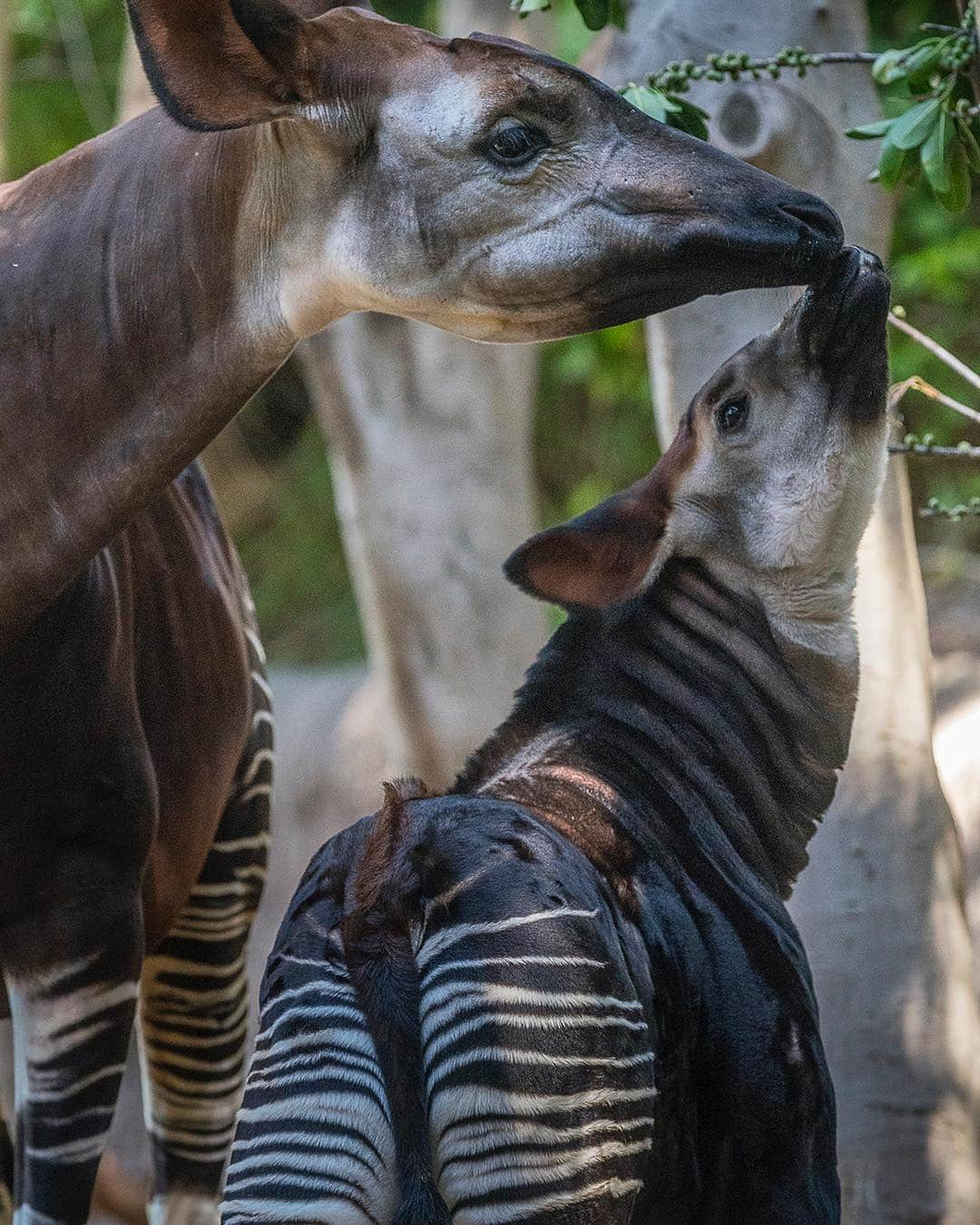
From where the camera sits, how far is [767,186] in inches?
83.5

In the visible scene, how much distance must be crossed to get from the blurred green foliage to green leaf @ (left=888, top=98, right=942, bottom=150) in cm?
346

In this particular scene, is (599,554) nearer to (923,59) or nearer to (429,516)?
(923,59)

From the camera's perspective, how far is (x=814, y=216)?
2143mm

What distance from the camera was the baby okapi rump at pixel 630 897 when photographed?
1.89m

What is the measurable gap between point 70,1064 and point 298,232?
1.34m

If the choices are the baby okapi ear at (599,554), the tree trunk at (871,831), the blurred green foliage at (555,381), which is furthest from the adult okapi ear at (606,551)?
the blurred green foliage at (555,381)

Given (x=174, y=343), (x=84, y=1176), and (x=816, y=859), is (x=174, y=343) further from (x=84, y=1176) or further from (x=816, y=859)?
(x=816, y=859)

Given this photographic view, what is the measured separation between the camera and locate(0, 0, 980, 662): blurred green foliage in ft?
22.8

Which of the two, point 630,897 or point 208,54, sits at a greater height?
point 208,54

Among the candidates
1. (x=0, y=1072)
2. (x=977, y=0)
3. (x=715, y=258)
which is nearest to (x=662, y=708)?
(x=715, y=258)

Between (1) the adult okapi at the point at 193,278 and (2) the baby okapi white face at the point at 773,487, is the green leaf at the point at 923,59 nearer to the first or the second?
(2) the baby okapi white face at the point at 773,487

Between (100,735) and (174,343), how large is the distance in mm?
620

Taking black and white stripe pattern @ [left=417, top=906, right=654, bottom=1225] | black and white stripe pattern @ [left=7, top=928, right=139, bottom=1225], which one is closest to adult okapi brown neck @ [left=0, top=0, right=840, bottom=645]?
black and white stripe pattern @ [left=7, top=928, right=139, bottom=1225]

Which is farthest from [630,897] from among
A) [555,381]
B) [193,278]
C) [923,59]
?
[555,381]
